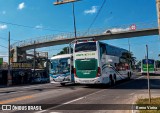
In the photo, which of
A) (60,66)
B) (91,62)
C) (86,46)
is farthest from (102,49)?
(60,66)

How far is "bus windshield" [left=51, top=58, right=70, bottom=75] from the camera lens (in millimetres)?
24922

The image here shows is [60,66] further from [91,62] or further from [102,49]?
[102,49]

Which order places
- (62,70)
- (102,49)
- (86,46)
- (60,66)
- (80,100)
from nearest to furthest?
(80,100) < (86,46) < (102,49) < (62,70) < (60,66)

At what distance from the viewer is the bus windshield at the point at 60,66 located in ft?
81.8

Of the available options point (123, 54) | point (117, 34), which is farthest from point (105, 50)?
point (117, 34)

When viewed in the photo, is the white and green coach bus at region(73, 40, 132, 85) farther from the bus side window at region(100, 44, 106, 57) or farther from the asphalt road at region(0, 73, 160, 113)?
the asphalt road at region(0, 73, 160, 113)

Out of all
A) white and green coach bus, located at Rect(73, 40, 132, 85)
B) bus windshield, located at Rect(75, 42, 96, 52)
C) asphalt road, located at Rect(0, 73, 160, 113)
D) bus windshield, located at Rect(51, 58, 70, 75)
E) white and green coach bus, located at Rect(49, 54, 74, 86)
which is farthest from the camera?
bus windshield, located at Rect(51, 58, 70, 75)

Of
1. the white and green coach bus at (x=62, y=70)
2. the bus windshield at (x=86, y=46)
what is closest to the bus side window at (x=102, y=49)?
the bus windshield at (x=86, y=46)

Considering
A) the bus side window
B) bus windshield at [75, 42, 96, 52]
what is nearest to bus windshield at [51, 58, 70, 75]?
bus windshield at [75, 42, 96, 52]

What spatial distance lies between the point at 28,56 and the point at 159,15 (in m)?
64.1

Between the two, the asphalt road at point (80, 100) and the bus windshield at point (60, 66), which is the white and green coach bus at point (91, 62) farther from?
the asphalt road at point (80, 100)

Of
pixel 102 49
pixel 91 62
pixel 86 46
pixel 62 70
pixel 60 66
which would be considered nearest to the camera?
pixel 91 62

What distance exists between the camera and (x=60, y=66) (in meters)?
25.2

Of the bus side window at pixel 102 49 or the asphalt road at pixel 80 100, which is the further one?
the bus side window at pixel 102 49
